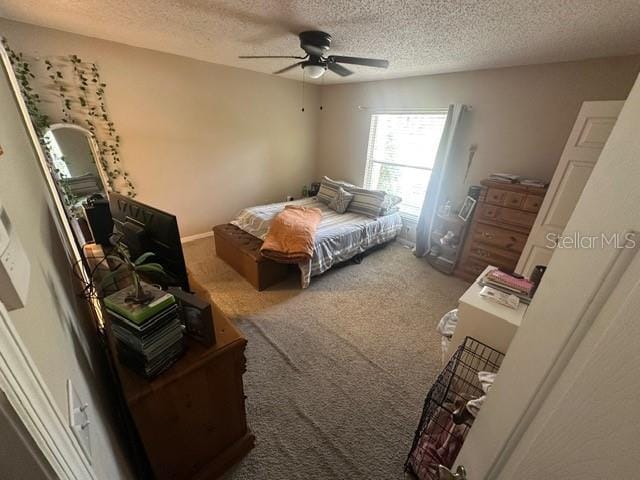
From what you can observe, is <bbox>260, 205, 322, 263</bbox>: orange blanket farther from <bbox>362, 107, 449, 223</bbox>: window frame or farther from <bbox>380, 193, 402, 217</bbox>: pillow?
<bbox>362, 107, 449, 223</bbox>: window frame

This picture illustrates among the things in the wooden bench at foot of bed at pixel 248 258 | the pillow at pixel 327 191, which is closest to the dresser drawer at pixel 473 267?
the pillow at pixel 327 191

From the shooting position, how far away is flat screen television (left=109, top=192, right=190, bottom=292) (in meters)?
1.17

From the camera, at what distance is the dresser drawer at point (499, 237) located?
2.59 metres

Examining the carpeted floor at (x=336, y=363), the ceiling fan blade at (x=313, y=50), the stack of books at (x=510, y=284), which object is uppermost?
the ceiling fan blade at (x=313, y=50)

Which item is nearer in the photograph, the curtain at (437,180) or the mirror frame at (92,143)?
the mirror frame at (92,143)

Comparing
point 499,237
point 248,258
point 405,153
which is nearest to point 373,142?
point 405,153

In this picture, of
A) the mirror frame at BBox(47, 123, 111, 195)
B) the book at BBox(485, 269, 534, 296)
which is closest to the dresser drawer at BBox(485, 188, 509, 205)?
the book at BBox(485, 269, 534, 296)

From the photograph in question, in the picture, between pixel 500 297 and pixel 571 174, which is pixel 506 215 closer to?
pixel 571 174

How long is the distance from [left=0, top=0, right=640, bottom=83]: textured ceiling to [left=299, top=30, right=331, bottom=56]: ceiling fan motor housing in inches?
2.4

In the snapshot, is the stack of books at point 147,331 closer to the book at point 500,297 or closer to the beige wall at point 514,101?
the book at point 500,297

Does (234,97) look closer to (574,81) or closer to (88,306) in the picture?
(88,306)

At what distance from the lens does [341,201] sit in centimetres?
367

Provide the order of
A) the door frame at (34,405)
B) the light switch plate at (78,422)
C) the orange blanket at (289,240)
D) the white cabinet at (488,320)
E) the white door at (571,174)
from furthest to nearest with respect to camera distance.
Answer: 1. the orange blanket at (289,240)
2. the white door at (571,174)
3. the white cabinet at (488,320)
4. the light switch plate at (78,422)
5. the door frame at (34,405)

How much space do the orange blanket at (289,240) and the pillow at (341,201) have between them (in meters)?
0.89
